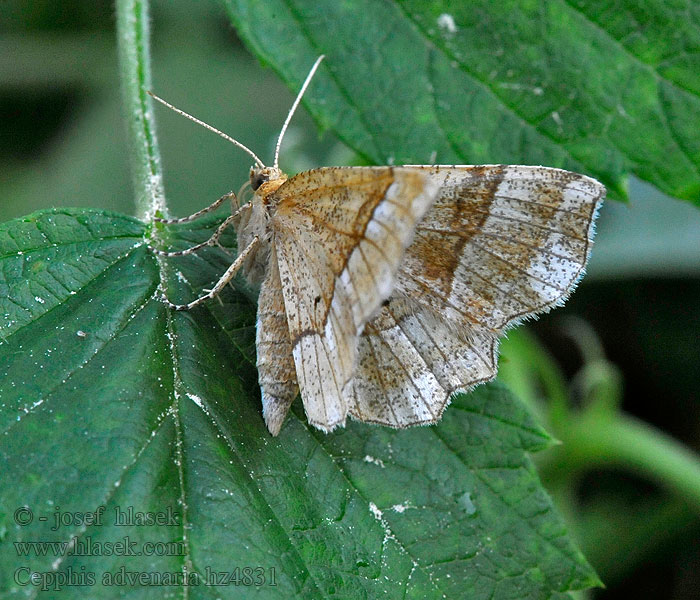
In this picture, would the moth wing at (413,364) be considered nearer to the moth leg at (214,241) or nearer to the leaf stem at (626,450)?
the moth leg at (214,241)

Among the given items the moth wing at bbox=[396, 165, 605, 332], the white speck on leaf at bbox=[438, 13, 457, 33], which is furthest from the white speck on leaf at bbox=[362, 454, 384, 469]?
the white speck on leaf at bbox=[438, 13, 457, 33]

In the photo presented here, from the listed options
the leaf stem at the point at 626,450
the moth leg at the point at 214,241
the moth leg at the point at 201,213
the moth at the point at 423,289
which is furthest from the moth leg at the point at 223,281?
the leaf stem at the point at 626,450

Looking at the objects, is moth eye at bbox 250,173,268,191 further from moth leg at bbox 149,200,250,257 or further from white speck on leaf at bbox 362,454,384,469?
white speck on leaf at bbox 362,454,384,469

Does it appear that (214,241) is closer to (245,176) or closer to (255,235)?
(255,235)

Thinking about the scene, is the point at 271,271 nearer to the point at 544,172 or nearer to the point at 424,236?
the point at 424,236


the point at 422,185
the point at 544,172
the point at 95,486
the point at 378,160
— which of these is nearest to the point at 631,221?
the point at 378,160

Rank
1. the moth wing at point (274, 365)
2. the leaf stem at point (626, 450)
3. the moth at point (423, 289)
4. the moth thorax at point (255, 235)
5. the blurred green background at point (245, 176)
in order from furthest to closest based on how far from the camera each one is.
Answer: the blurred green background at point (245, 176)
the leaf stem at point (626, 450)
the moth thorax at point (255, 235)
the moth wing at point (274, 365)
the moth at point (423, 289)

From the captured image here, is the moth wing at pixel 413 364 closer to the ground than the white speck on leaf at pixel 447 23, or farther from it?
closer to the ground
